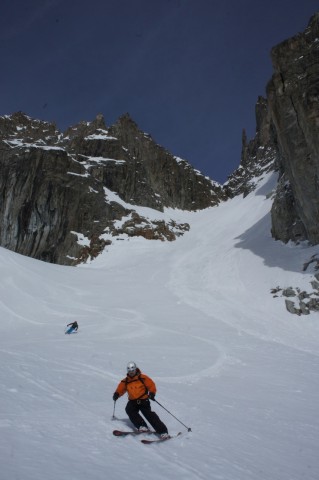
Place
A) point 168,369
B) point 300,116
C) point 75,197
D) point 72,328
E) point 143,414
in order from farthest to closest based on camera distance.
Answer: point 75,197 → point 300,116 → point 72,328 → point 168,369 → point 143,414

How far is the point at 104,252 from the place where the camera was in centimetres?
4931

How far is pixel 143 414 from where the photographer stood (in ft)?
21.2

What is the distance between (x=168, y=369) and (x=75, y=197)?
50902mm

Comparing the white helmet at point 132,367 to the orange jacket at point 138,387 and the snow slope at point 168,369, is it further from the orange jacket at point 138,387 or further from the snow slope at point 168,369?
the snow slope at point 168,369

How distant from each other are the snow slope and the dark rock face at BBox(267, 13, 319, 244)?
138 inches

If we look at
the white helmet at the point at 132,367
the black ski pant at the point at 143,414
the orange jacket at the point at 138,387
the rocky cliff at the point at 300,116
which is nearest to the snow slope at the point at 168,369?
the black ski pant at the point at 143,414

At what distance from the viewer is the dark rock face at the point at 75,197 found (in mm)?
55219

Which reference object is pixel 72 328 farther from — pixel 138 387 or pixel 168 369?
pixel 138 387

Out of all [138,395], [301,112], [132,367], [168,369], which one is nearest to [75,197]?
[301,112]

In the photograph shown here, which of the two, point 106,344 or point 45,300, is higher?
point 45,300

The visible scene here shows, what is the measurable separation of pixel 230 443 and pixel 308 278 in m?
18.3

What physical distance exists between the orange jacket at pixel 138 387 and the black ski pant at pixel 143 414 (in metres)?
0.10

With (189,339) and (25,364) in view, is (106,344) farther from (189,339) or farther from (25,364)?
(25,364)

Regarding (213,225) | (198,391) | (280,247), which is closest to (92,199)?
(213,225)
